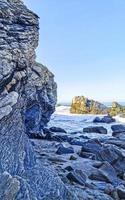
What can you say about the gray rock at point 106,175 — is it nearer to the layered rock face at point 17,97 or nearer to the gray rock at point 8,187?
the layered rock face at point 17,97

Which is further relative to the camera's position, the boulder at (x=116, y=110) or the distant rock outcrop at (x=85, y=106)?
the distant rock outcrop at (x=85, y=106)

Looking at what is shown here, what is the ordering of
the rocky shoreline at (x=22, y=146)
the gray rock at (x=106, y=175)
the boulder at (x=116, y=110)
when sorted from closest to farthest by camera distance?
the rocky shoreline at (x=22, y=146) → the gray rock at (x=106, y=175) → the boulder at (x=116, y=110)

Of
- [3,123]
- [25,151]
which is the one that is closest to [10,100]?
[3,123]

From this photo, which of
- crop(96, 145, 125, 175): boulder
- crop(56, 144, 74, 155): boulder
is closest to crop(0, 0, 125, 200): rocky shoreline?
crop(96, 145, 125, 175): boulder

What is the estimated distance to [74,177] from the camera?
50.5 feet

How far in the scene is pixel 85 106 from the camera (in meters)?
62.8

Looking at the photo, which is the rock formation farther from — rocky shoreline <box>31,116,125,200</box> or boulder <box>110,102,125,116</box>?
rocky shoreline <box>31,116,125,200</box>

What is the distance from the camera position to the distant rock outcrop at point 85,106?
61.6 metres

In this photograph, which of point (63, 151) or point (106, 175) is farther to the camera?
point (63, 151)

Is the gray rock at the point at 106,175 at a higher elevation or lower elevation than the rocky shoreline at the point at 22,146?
lower

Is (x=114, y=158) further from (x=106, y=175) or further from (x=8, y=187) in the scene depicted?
(x=8, y=187)

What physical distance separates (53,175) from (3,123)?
2.36m

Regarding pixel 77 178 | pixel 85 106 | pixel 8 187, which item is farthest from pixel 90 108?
pixel 8 187

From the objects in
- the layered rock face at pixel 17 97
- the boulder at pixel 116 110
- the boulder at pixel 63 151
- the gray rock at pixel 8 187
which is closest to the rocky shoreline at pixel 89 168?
the boulder at pixel 63 151
